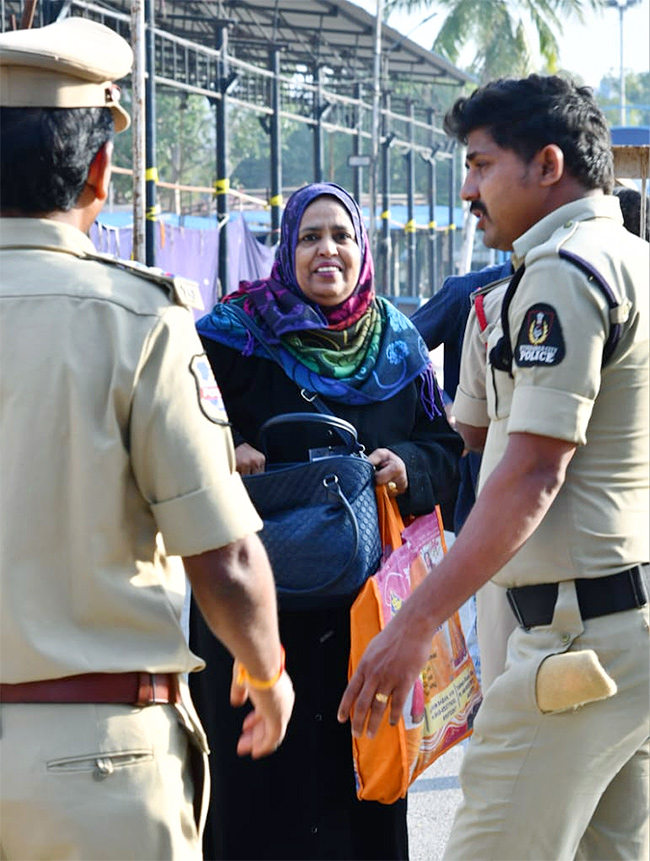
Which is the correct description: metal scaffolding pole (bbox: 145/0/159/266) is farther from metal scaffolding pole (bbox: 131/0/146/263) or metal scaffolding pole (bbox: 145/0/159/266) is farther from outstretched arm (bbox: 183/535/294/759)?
outstretched arm (bbox: 183/535/294/759)

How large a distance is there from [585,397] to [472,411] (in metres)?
0.81

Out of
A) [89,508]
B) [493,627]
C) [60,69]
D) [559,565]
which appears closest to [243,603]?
[89,508]

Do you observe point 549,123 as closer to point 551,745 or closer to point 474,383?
point 474,383

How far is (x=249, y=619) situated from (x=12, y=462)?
17.8 inches

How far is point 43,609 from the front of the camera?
198 cm

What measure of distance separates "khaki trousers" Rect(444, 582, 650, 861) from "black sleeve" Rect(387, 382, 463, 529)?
4.05 ft

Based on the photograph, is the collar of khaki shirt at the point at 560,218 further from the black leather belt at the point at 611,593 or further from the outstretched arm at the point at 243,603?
the outstretched arm at the point at 243,603

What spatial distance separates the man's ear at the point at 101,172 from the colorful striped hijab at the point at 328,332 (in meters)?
1.55

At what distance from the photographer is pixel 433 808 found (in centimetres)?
454

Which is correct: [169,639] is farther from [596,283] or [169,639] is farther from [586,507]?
[596,283]

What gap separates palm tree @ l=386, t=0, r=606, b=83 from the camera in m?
40.3

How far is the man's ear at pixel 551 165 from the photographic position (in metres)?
2.55

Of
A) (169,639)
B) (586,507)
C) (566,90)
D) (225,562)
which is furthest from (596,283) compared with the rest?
(169,639)

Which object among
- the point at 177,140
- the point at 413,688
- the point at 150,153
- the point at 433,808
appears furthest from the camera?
the point at 177,140
